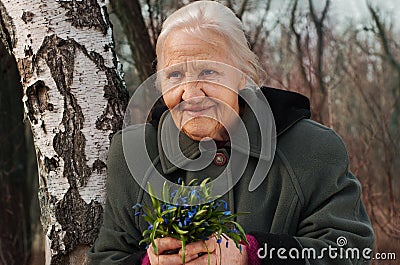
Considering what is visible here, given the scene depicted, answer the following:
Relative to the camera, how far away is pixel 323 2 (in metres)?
6.23

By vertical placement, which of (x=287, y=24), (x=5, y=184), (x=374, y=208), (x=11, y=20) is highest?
(x=287, y=24)

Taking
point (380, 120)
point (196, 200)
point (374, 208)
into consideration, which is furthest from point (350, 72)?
point (196, 200)

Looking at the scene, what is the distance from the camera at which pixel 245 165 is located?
2510 millimetres

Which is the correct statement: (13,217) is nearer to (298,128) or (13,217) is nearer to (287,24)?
(287,24)

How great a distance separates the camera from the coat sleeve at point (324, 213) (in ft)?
7.66

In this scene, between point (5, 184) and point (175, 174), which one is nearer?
point (175, 174)

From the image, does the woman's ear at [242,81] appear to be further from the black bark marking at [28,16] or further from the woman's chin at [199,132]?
the black bark marking at [28,16]

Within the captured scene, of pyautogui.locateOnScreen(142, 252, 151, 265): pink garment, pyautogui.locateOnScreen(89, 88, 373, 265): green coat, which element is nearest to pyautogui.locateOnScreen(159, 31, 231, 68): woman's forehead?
pyautogui.locateOnScreen(89, 88, 373, 265): green coat

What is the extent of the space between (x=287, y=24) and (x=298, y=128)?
385 cm

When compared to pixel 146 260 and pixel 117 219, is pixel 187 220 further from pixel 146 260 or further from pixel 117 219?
pixel 117 219

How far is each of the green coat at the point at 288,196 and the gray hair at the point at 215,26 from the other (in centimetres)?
22

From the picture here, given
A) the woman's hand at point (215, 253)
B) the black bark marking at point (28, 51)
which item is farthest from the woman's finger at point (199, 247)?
the black bark marking at point (28, 51)

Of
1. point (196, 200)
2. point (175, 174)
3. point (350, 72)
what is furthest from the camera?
point (350, 72)

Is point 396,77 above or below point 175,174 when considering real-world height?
above
